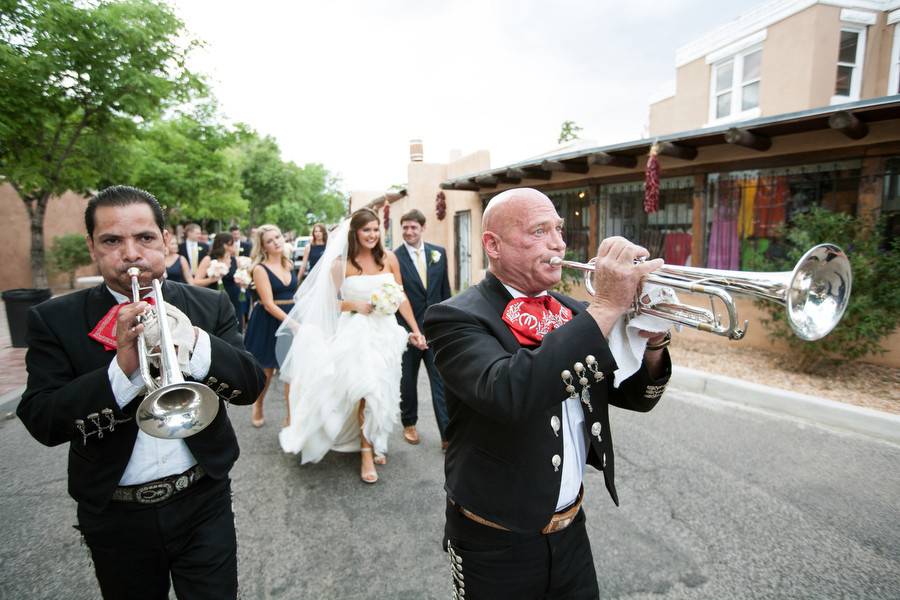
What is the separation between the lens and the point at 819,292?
5.70ft

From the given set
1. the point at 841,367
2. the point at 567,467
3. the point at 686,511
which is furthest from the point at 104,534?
the point at 841,367

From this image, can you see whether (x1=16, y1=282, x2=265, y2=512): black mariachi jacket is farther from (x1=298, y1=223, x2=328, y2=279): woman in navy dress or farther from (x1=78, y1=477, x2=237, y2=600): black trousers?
(x1=298, y1=223, x2=328, y2=279): woman in navy dress

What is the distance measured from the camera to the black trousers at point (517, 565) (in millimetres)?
1727

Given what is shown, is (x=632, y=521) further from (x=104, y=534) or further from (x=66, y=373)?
(x=66, y=373)

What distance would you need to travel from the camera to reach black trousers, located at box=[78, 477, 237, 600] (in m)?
1.84

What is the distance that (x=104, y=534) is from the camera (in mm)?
1839

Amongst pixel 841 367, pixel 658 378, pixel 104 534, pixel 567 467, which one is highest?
pixel 658 378

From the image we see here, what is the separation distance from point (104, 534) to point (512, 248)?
184 centimetres

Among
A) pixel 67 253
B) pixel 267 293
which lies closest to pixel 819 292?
pixel 267 293

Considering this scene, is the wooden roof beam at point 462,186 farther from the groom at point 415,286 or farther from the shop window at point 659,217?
the groom at point 415,286

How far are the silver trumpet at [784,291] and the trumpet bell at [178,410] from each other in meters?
1.46

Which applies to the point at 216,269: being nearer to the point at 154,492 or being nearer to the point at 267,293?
the point at 267,293

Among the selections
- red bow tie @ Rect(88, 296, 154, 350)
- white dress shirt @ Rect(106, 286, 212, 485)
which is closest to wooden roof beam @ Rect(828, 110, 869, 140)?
white dress shirt @ Rect(106, 286, 212, 485)

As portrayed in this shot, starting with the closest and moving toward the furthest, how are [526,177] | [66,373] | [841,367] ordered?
[66,373], [841,367], [526,177]
